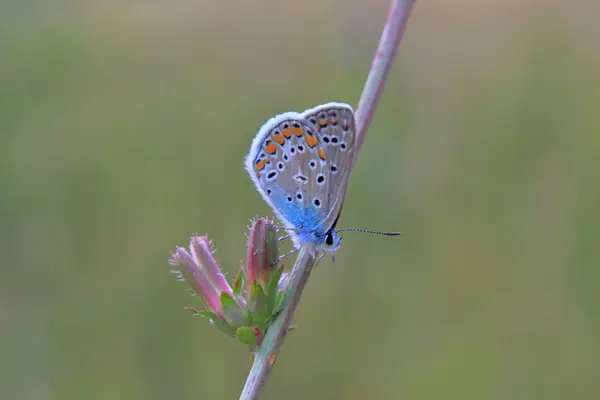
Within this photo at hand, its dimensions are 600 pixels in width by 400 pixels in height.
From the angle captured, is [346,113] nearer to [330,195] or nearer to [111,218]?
[330,195]

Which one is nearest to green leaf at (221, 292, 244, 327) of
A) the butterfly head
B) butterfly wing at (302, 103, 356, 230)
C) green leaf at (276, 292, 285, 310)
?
green leaf at (276, 292, 285, 310)

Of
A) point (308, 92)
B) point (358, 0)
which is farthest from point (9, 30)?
point (358, 0)

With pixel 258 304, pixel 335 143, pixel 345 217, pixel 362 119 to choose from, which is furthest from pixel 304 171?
pixel 345 217

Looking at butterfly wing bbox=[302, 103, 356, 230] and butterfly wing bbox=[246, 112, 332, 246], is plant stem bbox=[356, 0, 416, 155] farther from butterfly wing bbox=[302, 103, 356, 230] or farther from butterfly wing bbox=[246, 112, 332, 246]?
butterfly wing bbox=[246, 112, 332, 246]

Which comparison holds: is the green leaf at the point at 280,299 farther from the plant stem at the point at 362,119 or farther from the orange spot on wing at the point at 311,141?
the orange spot on wing at the point at 311,141

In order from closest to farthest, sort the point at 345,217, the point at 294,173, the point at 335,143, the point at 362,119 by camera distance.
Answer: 1. the point at 362,119
2. the point at 335,143
3. the point at 294,173
4. the point at 345,217

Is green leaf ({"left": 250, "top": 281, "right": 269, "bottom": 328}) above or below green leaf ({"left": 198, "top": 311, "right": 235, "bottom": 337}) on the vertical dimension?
above

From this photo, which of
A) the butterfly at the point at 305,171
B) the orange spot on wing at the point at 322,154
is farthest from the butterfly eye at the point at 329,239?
the orange spot on wing at the point at 322,154

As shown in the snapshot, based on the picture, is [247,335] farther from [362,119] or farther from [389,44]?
[389,44]
